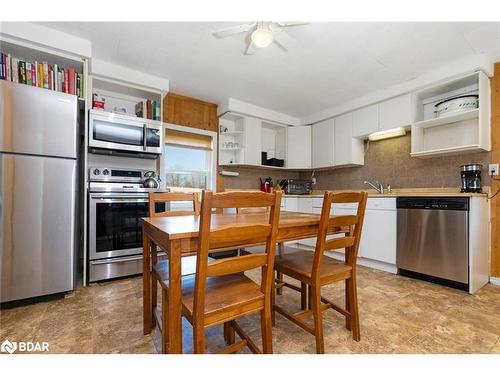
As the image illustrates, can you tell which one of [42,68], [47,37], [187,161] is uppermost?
[47,37]

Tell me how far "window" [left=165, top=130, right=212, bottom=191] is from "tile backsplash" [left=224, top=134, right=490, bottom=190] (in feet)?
1.38

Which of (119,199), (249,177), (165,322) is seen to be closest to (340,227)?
(165,322)

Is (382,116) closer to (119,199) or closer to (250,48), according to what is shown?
(250,48)

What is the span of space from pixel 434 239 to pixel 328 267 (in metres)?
1.72

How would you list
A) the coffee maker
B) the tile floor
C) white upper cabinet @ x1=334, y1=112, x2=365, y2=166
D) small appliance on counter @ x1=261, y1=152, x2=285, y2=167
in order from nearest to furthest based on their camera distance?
1. the tile floor
2. the coffee maker
3. white upper cabinet @ x1=334, y1=112, x2=365, y2=166
4. small appliance on counter @ x1=261, y1=152, x2=285, y2=167

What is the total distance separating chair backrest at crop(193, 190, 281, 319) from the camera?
3.22 ft

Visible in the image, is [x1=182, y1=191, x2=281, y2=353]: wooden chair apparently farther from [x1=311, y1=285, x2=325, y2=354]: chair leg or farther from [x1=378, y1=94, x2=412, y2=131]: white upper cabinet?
[x1=378, y1=94, x2=412, y2=131]: white upper cabinet

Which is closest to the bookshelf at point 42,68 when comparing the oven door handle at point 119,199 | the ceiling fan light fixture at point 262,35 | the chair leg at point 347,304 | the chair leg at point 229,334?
the oven door handle at point 119,199

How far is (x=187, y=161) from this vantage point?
3775mm

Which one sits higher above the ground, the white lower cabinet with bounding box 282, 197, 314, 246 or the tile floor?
the white lower cabinet with bounding box 282, 197, 314, 246

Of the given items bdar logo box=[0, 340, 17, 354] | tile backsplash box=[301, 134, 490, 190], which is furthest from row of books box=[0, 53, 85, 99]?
tile backsplash box=[301, 134, 490, 190]

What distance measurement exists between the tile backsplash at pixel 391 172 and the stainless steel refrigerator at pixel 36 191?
7.51ft

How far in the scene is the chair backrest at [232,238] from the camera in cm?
98
